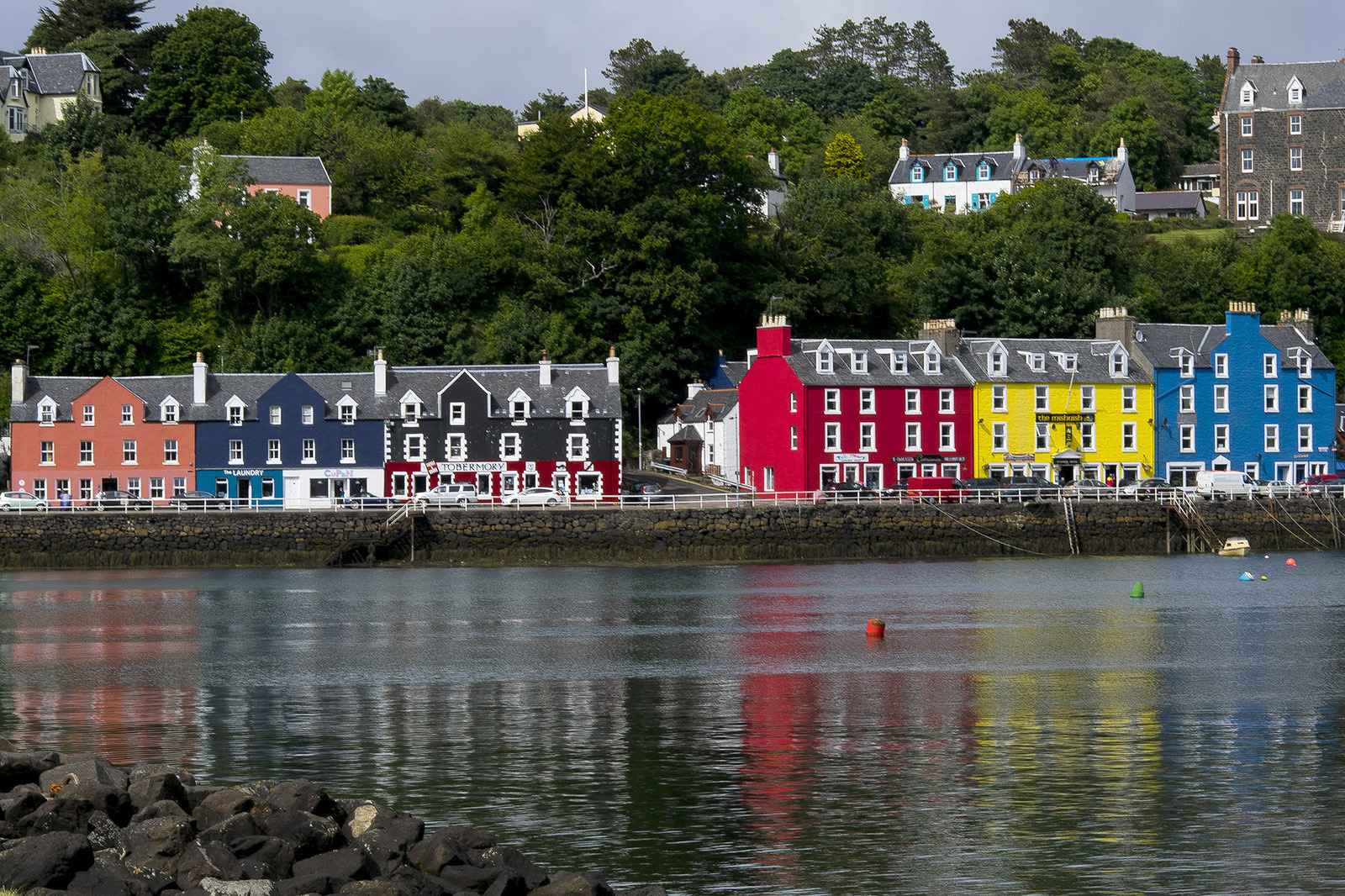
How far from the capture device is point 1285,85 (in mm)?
111312

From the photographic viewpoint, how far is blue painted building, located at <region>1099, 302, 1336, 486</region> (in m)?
75.9

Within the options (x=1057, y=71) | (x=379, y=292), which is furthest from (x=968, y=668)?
(x=1057, y=71)

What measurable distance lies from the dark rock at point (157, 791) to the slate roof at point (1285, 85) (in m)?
109

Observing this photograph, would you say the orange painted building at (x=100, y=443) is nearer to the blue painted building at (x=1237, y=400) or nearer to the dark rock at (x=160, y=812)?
the blue painted building at (x=1237, y=400)

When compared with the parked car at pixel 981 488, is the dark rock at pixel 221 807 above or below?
below

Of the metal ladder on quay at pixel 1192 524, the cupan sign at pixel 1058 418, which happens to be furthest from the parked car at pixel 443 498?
the metal ladder on quay at pixel 1192 524

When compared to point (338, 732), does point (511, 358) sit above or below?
above

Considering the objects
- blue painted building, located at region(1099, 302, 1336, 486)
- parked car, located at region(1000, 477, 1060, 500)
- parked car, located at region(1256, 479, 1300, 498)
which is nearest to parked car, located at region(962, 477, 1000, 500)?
parked car, located at region(1000, 477, 1060, 500)

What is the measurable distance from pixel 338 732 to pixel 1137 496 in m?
47.5

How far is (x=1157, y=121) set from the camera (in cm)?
13125

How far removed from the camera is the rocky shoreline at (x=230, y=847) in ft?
49.8

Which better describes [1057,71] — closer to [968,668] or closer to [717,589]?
[717,589]

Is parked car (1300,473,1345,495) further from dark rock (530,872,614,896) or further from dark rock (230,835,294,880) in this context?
dark rock (230,835,294,880)

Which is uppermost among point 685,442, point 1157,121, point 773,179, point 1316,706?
point 1157,121
